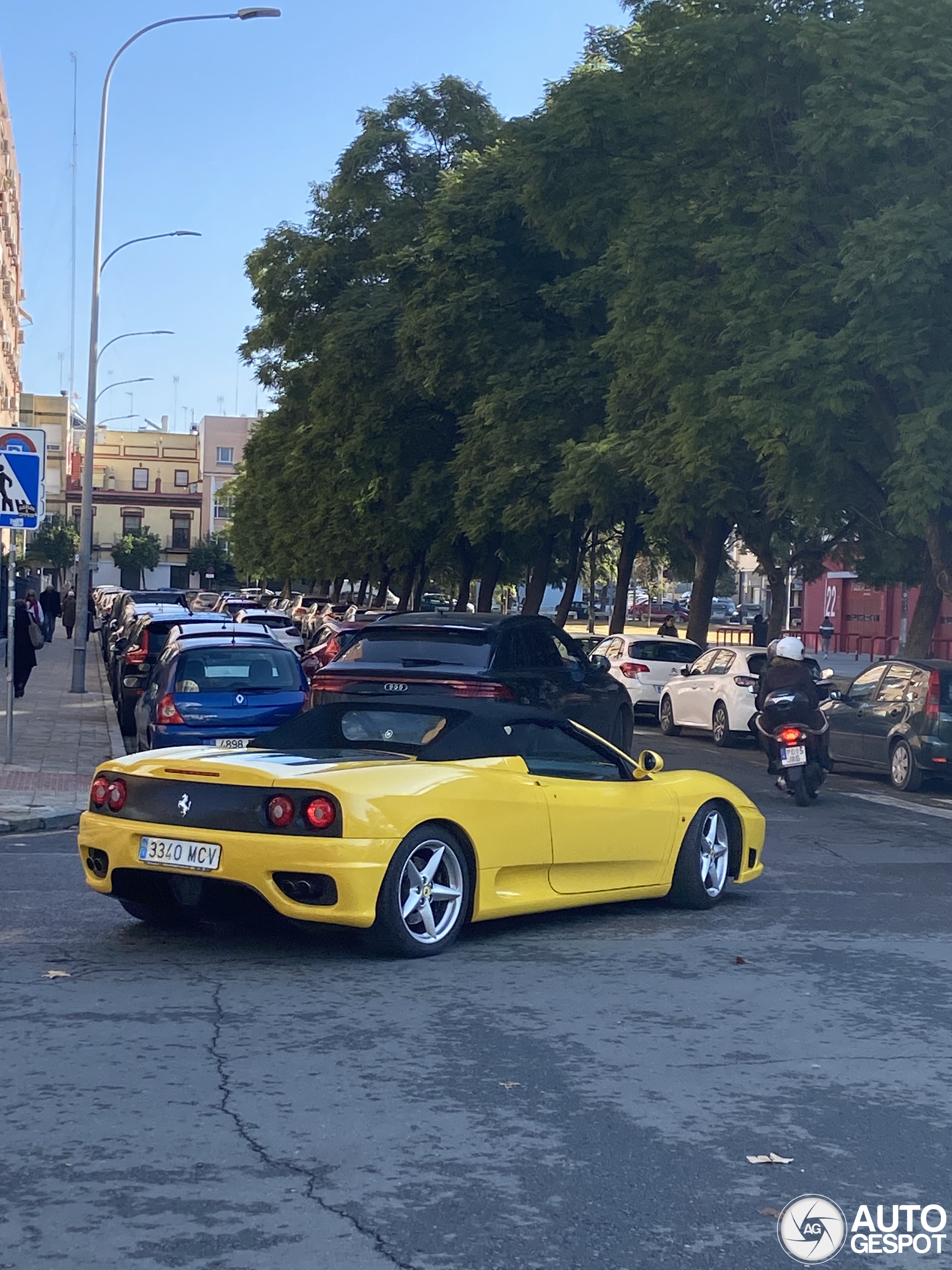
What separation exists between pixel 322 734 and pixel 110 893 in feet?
4.80

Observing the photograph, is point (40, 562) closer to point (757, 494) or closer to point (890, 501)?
point (757, 494)

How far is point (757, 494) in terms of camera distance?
30656 mm

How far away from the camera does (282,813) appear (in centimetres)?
753

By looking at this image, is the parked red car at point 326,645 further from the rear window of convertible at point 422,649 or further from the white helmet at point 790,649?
the white helmet at point 790,649

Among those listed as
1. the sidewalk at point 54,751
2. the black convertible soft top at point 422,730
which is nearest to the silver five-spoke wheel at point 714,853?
the black convertible soft top at point 422,730

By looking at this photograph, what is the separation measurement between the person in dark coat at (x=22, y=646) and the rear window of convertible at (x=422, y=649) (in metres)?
9.05

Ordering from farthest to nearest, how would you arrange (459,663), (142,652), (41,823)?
(142,652) < (459,663) < (41,823)

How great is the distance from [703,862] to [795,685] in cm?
672

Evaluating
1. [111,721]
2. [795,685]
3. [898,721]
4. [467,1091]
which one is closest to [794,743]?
[795,685]

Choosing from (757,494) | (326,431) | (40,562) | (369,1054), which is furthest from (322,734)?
(40,562)

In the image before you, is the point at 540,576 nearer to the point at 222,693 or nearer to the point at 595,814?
the point at 222,693

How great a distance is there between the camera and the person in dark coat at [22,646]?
23.6 metres

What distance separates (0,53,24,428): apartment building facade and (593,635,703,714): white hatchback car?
116 feet

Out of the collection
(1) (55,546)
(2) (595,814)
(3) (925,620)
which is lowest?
(2) (595,814)
